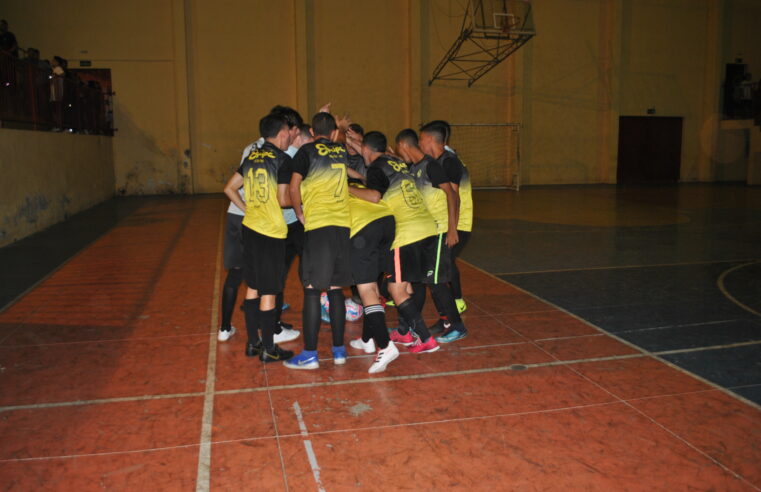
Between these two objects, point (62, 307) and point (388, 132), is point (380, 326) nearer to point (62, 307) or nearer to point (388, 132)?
point (62, 307)

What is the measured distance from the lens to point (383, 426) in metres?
3.46

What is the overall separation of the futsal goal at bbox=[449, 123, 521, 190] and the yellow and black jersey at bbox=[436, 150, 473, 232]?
56.8 ft

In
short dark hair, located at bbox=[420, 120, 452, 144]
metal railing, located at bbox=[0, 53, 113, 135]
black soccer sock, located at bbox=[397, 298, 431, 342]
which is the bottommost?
black soccer sock, located at bbox=[397, 298, 431, 342]

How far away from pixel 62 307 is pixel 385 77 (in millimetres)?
16910

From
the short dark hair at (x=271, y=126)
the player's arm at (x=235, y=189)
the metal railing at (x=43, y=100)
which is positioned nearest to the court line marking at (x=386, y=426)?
the player's arm at (x=235, y=189)

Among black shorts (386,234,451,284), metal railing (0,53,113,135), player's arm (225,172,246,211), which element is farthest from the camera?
metal railing (0,53,113,135)

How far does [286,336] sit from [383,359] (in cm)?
121

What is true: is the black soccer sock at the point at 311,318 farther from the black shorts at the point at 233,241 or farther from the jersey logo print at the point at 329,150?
the jersey logo print at the point at 329,150

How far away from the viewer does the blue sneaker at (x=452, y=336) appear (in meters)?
4.99

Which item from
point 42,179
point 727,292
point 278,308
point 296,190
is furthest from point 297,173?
point 42,179

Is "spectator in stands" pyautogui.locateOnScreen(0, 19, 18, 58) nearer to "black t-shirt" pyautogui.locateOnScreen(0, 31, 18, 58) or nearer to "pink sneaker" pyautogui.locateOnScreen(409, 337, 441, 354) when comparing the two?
"black t-shirt" pyautogui.locateOnScreen(0, 31, 18, 58)

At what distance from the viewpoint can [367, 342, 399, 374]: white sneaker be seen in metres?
4.32

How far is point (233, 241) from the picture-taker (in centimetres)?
489

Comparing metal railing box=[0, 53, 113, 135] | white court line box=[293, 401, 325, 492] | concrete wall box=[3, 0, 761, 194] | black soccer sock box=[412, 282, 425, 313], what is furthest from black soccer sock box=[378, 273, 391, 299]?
concrete wall box=[3, 0, 761, 194]
